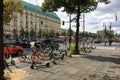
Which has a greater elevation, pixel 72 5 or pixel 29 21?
pixel 29 21

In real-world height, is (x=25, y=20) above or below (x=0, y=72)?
above

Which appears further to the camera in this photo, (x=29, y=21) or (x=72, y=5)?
(x=29, y=21)

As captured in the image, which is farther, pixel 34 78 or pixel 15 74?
pixel 15 74

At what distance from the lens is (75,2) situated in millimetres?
27234

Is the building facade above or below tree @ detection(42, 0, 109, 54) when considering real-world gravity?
above

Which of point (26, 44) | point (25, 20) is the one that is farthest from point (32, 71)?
→ point (25, 20)

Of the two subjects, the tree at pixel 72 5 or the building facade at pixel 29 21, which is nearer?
the tree at pixel 72 5

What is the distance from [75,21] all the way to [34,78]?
17617mm

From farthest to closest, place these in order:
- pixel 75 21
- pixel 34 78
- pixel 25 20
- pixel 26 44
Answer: pixel 25 20
pixel 26 44
pixel 75 21
pixel 34 78

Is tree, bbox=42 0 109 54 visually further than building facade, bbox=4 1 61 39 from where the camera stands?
No

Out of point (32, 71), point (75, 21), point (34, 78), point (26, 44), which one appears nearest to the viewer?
point (34, 78)

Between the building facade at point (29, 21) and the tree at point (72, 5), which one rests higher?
the building facade at point (29, 21)

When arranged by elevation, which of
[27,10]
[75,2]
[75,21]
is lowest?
[75,21]

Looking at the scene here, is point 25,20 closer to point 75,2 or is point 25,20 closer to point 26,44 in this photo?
point 26,44
